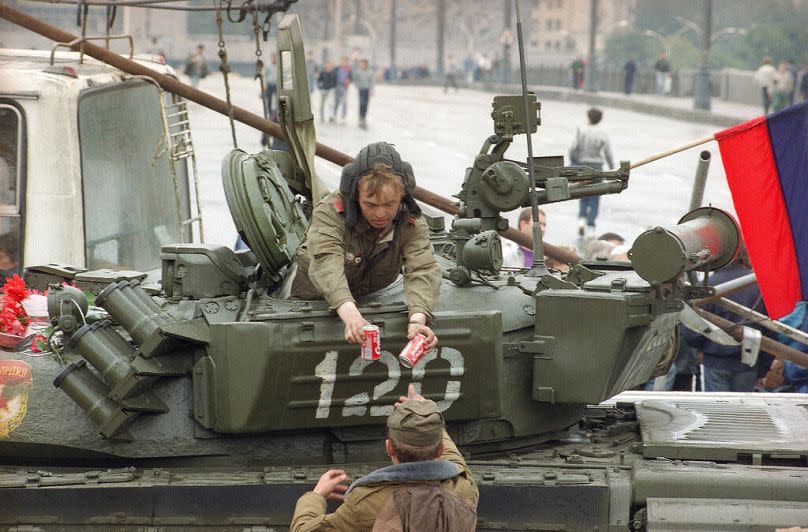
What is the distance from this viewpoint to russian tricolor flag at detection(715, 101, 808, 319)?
30.6ft

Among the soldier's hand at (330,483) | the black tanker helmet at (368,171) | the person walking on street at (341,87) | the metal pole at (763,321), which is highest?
the black tanker helmet at (368,171)

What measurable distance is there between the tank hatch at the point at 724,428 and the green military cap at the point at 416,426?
78.1 inches

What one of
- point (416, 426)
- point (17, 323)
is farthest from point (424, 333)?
point (17, 323)

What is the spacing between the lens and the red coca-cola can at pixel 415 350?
652cm

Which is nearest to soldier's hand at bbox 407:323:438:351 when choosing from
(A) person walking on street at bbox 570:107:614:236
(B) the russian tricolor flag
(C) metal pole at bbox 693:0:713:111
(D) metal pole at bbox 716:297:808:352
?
(B) the russian tricolor flag

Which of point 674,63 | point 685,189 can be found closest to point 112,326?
point 685,189

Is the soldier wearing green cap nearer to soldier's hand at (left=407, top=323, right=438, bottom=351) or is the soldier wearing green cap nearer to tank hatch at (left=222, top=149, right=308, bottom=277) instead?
soldier's hand at (left=407, top=323, right=438, bottom=351)

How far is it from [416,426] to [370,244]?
1591 mm

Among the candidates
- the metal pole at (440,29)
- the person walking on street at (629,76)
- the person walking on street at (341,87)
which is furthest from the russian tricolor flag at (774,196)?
the metal pole at (440,29)

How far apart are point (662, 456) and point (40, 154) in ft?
18.4

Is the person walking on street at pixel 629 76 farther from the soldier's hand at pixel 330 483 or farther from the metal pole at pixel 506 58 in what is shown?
the soldier's hand at pixel 330 483

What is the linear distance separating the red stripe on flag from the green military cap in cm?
408

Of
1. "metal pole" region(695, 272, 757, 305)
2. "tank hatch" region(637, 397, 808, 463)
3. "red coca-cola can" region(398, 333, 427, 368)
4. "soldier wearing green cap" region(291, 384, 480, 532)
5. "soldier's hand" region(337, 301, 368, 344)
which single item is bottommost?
"tank hatch" region(637, 397, 808, 463)

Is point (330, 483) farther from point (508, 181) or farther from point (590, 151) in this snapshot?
point (590, 151)
